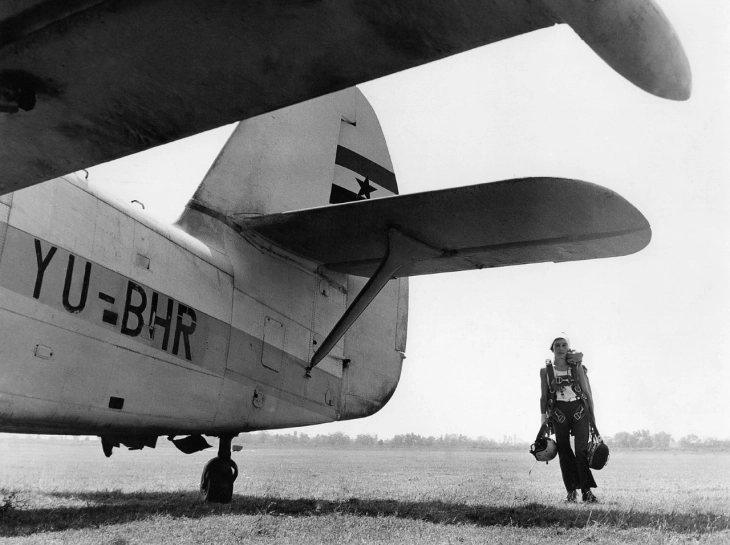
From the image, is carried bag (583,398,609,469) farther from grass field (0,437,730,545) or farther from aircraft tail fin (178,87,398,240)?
aircraft tail fin (178,87,398,240)

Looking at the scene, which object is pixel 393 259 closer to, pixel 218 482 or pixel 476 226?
pixel 476 226

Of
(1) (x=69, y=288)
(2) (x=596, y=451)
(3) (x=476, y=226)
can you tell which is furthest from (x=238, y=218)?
(2) (x=596, y=451)

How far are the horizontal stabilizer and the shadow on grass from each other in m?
1.83

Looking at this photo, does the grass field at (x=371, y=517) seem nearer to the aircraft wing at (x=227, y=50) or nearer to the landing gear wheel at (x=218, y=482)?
the landing gear wheel at (x=218, y=482)

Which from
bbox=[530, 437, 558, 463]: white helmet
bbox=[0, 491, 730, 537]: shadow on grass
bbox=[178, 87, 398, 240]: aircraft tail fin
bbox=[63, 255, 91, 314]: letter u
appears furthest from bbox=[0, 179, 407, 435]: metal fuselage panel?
bbox=[530, 437, 558, 463]: white helmet

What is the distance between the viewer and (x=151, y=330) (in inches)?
174

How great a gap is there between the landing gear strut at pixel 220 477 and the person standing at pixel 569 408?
294 centimetres

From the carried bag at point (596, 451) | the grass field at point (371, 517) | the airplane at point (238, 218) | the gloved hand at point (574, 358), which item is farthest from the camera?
the gloved hand at point (574, 358)

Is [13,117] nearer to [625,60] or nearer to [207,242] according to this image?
[625,60]

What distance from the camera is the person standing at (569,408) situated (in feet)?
17.8

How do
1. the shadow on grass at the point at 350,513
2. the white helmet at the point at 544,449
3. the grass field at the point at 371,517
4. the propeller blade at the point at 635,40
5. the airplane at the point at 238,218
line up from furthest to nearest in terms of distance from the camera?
the white helmet at the point at 544,449
the shadow on grass at the point at 350,513
the grass field at the point at 371,517
the airplane at the point at 238,218
the propeller blade at the point at 635,40

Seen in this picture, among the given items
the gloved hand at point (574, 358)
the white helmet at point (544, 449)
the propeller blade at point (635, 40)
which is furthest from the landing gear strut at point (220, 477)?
the propeller blade at point (635, 40)

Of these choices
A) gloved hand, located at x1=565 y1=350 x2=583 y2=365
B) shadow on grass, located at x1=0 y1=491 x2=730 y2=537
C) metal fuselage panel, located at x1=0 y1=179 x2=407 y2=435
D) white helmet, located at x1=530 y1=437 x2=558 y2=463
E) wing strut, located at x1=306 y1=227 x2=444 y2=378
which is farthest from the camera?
gloved hand, located at x1=565 y1=350 x2=583 y2=365

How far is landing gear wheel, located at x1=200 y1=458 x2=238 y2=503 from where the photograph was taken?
5707mm
